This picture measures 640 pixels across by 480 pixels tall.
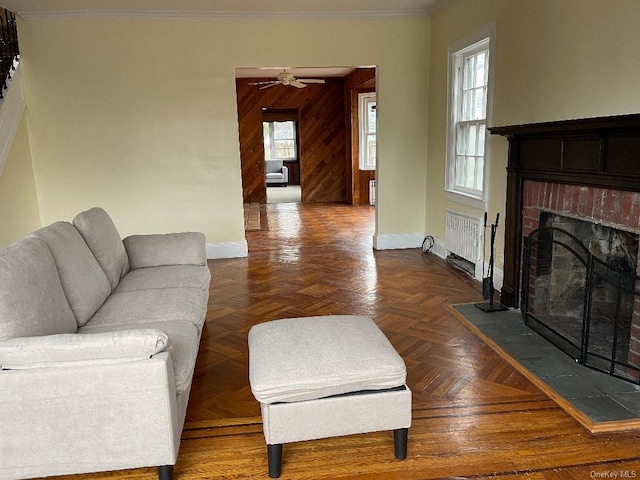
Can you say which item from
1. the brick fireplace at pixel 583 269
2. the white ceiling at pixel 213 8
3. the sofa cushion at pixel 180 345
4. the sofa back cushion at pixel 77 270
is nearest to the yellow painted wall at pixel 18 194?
the white ceiling at pixel 213 8

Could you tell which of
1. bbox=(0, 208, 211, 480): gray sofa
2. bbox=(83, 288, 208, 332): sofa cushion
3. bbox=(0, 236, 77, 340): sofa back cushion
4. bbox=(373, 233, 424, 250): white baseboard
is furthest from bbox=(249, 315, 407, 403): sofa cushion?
bbox=(373, 233, 424, 250): white baseboard

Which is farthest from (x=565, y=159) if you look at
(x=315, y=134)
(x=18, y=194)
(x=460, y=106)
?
(x=315, y=134)

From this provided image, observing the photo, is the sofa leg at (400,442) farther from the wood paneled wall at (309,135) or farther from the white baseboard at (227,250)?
the wood paneled wall at (309,135)

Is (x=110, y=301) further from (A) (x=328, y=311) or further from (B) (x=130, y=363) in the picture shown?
(A) (x=328, y=311)

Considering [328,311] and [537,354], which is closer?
[537,354]

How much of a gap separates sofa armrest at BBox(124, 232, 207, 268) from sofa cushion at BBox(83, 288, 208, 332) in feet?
2.20

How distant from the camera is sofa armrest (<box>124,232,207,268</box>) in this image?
3.57 meters

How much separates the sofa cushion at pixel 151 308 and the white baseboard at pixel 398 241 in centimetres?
345

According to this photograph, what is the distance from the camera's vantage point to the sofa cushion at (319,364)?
186 cm

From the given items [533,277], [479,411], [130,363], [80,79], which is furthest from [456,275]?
[80,79]

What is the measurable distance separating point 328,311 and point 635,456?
225 cm

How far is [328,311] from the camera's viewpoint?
387cm

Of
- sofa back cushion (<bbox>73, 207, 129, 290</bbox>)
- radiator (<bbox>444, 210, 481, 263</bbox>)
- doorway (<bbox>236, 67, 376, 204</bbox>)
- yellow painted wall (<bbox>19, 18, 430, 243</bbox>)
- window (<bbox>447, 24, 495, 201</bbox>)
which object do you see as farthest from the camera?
doorway (<bbox>236, 67, 376, 204</bbox>)

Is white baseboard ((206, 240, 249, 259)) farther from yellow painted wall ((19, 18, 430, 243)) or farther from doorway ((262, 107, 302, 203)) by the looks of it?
doorway ((262, 107, 302, 203))
